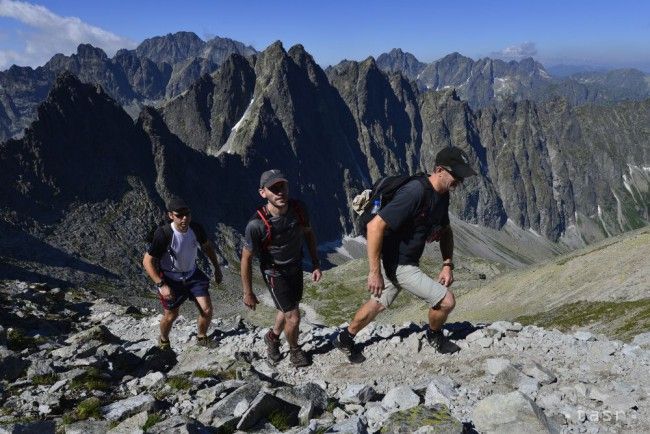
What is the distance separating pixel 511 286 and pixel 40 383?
73.8 meters

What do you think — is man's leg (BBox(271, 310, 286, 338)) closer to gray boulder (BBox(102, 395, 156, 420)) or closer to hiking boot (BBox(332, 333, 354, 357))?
hiking boot (BBox(332, 333, 354, 357))

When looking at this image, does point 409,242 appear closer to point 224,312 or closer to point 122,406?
point 122,406

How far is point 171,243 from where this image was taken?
13727 mm

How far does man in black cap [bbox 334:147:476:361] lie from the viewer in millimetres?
10406

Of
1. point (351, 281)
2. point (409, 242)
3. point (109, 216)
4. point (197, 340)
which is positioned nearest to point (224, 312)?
point (351, 281)

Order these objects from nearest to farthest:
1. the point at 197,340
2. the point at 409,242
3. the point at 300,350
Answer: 1. the point at 409,242
2. the point at 300,350
3. the point at 197,340

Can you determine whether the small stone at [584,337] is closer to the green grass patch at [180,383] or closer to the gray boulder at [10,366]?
the green grass patch at [180,383]

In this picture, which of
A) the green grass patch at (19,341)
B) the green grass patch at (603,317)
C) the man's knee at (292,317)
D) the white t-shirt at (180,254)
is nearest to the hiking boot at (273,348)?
the man's knee at (292,317)

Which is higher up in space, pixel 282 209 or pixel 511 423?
pixel 282 209

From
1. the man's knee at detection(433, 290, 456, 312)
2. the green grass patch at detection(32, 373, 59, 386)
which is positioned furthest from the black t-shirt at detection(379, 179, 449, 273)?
the green grass patch at detection(32, 373, 59, 386)

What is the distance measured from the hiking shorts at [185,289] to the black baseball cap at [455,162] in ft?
25.3

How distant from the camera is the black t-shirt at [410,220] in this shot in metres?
10.3

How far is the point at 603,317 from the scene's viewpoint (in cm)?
4369

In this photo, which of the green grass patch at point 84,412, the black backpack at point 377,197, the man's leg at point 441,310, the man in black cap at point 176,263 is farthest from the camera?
the man in black cap at point 176,263
